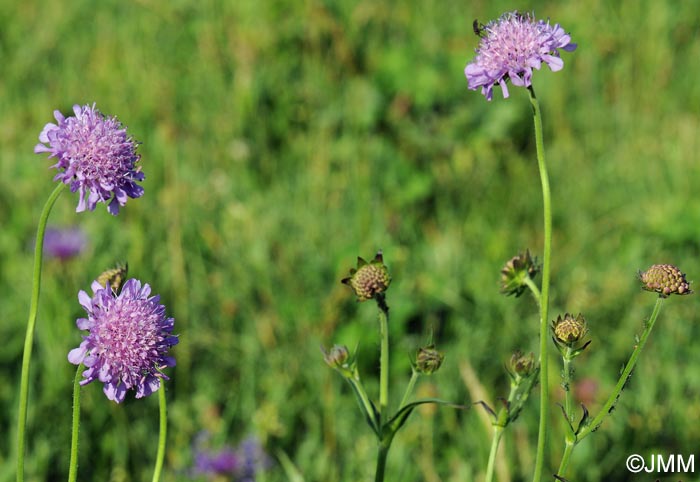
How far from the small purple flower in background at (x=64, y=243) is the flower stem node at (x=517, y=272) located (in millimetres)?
1428

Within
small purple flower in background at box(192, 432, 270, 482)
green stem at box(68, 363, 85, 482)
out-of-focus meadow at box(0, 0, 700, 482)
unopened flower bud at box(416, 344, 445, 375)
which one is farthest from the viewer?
out-of-focus meadow at box(0, 0, 700, 482)

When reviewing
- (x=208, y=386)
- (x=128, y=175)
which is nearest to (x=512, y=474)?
(x=208, y=386)

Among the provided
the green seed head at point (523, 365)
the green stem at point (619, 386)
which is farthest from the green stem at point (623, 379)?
the green seed head at point (523, 365)

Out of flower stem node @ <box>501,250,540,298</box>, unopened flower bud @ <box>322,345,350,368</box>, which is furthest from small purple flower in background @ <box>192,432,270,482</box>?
flower stem node @ <box>501,250,540,298</box>

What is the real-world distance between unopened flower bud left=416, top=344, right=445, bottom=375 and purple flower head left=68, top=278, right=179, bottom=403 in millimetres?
318

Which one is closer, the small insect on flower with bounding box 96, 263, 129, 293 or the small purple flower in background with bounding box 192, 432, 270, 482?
the small insect on flower with bounding box 96, 263, 129, 293

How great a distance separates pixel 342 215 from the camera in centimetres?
264

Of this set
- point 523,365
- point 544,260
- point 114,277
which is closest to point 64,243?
point 114,277

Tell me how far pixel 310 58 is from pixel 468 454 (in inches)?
68.8

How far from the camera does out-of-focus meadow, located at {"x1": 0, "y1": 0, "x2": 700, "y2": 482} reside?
6.62 ft

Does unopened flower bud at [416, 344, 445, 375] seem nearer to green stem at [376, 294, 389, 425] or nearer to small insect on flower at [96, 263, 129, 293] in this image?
green stem at [376, 294, 389, 425]

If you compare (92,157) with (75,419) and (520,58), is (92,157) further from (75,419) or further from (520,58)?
(520,58)

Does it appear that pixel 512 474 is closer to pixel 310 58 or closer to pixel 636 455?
A: pixel 636 455

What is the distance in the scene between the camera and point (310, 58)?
3.23 meters
